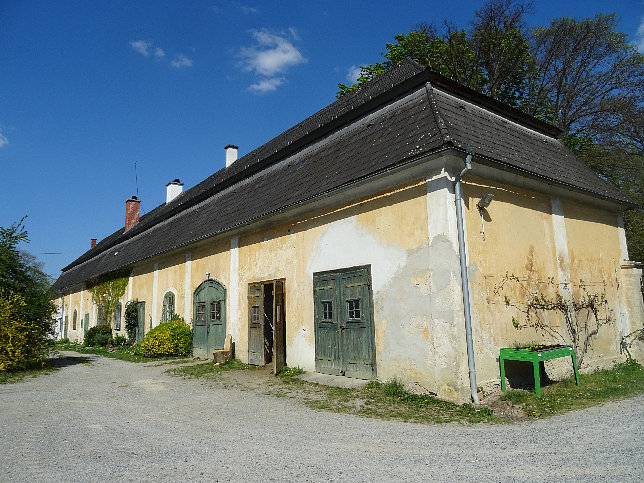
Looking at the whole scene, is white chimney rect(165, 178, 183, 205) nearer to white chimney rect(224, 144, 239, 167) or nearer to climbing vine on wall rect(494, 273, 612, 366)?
white chimney rect(224, 144, 239, 167)

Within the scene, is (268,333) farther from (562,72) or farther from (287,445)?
(562,72)

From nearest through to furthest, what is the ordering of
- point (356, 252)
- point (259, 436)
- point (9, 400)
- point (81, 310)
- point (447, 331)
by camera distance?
point (259, 436) → point (447, 331) → point (9, 400) → point (356, 252) → point (81, 310)

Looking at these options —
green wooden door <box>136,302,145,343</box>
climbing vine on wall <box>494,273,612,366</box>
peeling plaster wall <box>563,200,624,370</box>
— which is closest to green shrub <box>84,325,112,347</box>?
green wooden door <box>136,302,145,343</box>

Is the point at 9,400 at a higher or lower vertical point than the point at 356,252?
lower

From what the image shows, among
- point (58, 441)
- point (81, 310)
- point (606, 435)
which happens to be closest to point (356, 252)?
point (606, 435)

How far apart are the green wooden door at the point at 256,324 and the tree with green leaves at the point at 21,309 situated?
5860 millimetres

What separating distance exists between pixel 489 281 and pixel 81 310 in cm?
2675

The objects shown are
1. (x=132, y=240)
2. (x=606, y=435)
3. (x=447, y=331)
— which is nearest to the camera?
(x=606, y=435)

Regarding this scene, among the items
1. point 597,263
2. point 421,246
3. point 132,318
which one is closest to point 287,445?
point 421,246

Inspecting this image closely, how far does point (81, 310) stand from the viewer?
88.1 feet

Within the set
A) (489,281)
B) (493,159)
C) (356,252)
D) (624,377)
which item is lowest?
(624,377)

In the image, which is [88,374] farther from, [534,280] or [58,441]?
[534,280]

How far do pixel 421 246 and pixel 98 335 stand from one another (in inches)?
769

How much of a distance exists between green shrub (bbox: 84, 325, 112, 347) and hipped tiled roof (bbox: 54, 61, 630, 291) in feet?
32.6
